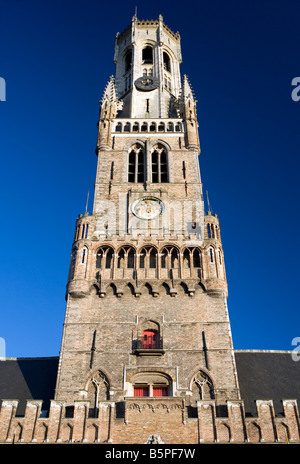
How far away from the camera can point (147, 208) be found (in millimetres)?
31953

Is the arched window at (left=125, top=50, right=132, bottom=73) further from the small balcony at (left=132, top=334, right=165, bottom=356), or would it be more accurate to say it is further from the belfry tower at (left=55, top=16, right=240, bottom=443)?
the small balcony at (left=132, top=334, right=165, bottom=356)

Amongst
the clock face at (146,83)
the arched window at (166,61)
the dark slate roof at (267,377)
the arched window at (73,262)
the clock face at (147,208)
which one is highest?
the arched window at (166,61)

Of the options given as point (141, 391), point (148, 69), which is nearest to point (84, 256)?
point (141, 391)

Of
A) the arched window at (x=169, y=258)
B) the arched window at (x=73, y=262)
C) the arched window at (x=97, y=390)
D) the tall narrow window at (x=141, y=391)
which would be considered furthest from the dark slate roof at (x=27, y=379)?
the arched window at (x=169, y=258)

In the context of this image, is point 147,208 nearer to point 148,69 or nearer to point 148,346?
point 148,346

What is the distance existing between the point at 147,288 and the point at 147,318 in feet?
6.83

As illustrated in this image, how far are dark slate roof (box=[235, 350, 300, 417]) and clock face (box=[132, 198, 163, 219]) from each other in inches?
420

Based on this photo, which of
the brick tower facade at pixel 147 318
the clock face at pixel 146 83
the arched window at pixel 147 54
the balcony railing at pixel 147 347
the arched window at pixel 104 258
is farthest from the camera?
the arched window at pixel 147 54

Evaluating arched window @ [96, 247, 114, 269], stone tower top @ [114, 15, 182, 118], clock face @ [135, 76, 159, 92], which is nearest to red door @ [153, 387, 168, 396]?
arched window @ [96, 247, 114, 269]

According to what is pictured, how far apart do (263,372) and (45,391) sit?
41.3 feet

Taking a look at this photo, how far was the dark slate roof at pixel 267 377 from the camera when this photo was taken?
2455 cm

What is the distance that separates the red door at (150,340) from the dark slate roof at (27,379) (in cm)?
578

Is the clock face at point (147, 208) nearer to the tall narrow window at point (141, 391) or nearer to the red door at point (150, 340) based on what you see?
the red door at point (150, 340)
